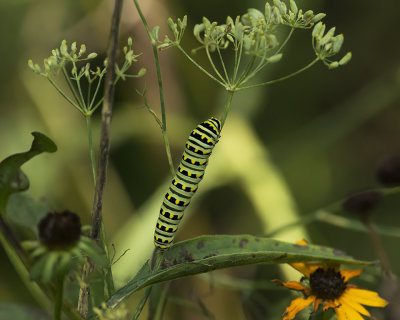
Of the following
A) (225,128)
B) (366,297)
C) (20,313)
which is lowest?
(366,297)

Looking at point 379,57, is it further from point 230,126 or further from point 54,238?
point 54,238

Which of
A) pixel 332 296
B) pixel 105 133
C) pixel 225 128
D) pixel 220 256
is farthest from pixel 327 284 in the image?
pixel 225 128

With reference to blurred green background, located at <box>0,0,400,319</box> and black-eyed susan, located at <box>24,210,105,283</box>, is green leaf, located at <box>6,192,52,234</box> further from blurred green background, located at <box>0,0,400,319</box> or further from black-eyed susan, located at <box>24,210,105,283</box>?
blurred green background, located at <box>0,0,400,319</box>

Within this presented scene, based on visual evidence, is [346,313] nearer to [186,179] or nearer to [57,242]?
[186,179]

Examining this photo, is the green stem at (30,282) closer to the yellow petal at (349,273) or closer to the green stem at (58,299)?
the green stem at (58,299)

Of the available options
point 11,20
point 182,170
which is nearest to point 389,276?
point 182,170

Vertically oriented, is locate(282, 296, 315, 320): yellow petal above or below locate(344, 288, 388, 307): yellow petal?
above

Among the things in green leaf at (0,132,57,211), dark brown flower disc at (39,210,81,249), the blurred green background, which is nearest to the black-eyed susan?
dark brown flower disc at (39,210,81,249)
